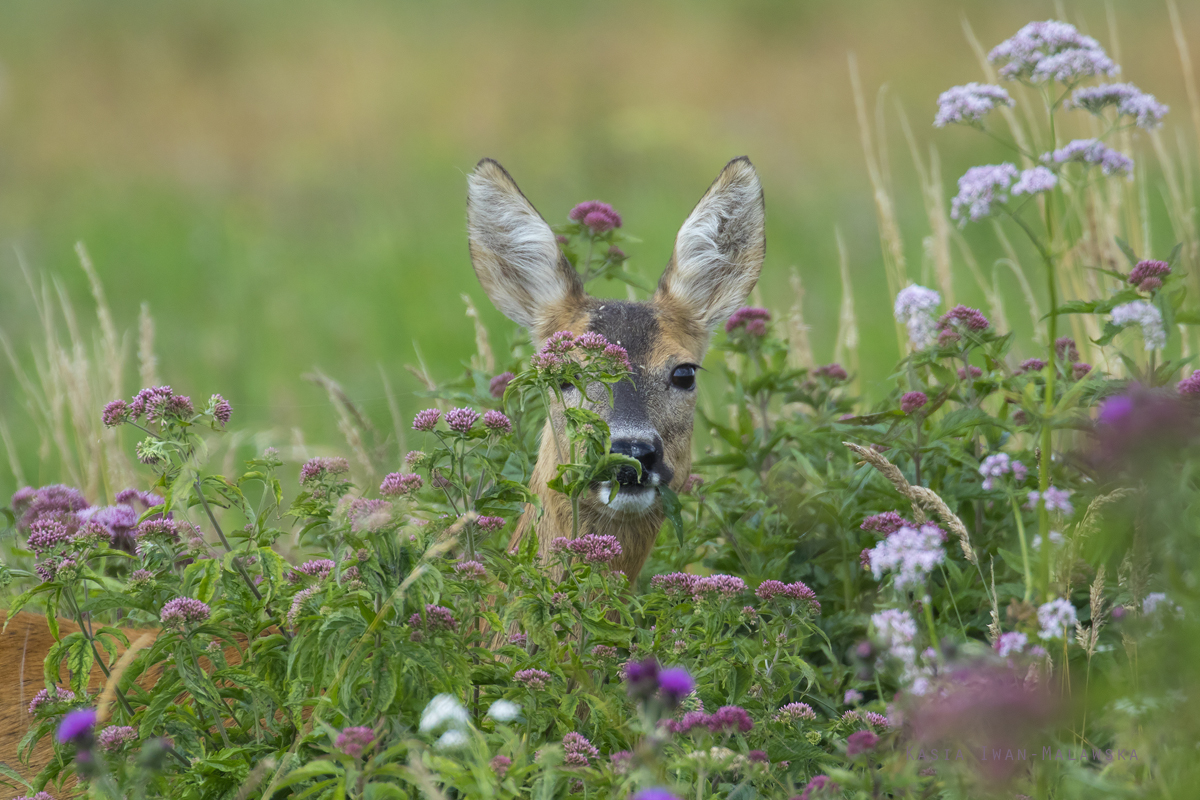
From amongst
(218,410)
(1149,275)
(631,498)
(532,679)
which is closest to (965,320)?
(1149,275)

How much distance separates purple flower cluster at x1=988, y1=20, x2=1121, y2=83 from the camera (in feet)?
10.0

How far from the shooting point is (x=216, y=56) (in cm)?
1540

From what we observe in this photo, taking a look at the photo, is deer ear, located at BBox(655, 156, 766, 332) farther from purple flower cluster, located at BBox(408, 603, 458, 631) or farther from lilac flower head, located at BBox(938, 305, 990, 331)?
purple flower cluster, located at BBox(408, 603, 458, 631)

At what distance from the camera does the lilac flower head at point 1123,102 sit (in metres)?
3.27

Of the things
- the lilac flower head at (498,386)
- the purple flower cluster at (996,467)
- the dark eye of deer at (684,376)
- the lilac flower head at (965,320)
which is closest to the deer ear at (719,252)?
the dark eye of deer at (684,376)

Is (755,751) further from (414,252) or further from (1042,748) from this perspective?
(414,252)

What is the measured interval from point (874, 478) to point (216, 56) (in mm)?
13540

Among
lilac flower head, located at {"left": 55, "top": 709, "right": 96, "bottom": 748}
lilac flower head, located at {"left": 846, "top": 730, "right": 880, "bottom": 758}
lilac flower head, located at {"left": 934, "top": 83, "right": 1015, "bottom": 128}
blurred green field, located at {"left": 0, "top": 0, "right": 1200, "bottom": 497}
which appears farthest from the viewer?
blurred green field, located at {"left": 0, "top": 0, "right": 1200, "bottom": 497}

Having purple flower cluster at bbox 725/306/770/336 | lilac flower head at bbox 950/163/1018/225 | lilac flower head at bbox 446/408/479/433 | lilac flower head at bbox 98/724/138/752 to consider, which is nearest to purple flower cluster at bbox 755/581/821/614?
lilac flower head at bbox 446/408/479/433

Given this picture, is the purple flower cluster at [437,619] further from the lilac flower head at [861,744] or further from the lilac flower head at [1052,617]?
the lilac flower head at [1052,617]

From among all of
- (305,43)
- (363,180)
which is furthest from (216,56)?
(363,180)

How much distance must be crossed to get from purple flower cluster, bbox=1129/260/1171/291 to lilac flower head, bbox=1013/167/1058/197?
53 centimetres

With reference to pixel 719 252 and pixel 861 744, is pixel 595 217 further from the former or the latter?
pixel 861 744

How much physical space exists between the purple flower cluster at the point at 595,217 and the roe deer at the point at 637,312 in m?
0.15
